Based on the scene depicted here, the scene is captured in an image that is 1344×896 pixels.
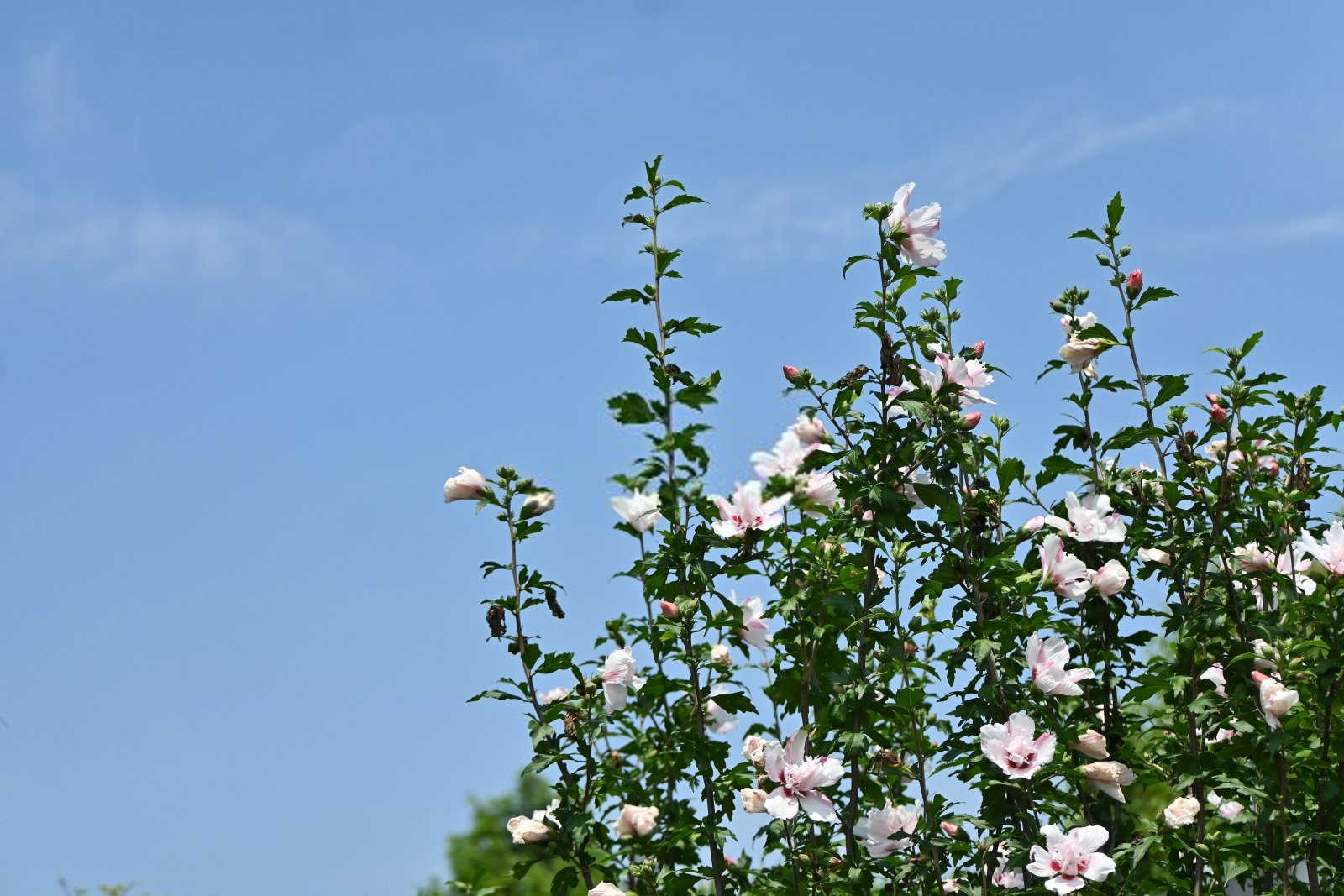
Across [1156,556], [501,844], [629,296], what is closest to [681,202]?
[629,296]

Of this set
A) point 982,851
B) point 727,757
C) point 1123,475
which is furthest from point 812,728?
point 1123,475

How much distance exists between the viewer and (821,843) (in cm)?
402

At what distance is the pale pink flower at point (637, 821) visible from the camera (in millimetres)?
4320

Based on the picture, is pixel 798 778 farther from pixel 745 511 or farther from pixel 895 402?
pixel 895 402

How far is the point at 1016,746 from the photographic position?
360 cm

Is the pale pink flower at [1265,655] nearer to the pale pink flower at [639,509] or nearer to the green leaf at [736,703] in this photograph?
the green leaf at [736,703]

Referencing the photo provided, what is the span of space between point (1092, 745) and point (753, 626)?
95 centimetres

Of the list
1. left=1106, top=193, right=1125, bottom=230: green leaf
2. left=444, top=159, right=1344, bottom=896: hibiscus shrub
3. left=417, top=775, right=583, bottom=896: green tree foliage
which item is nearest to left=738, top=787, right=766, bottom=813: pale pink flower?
left=444, top=159, right=1344, bottom=896: hibiscus shrub

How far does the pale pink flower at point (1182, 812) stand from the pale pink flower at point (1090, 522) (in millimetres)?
724

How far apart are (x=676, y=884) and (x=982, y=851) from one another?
33.7 inches

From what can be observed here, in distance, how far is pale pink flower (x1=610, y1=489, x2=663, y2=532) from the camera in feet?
12.7

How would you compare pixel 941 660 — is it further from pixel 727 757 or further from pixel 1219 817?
pixel 1219 817

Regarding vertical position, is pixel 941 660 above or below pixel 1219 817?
above

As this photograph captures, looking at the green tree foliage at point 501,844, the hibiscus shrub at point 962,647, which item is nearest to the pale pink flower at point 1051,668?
the hibiscus shrub at point 962,647
